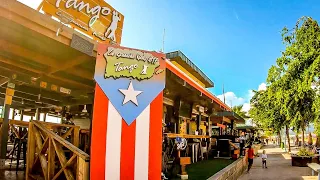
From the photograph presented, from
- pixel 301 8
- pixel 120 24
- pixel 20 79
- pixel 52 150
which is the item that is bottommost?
pixel 52 150

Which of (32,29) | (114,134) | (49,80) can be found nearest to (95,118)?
(114,134)

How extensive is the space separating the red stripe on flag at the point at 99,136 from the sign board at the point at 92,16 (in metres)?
1.66

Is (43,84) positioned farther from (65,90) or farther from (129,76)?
(129,76)

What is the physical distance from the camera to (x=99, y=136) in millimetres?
4281

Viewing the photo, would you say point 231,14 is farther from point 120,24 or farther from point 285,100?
point 120,24

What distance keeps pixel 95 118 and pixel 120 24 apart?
3.33 meters

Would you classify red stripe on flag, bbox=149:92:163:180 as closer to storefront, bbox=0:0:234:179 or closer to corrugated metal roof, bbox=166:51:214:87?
storefront, bbox=0:0:234:179

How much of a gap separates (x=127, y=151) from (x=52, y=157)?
4.75 ft

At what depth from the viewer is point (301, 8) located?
14.3 m

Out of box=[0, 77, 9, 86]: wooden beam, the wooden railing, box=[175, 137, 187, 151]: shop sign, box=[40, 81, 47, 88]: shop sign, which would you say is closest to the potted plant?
box=[175, 137, 187, 151]: shop sign

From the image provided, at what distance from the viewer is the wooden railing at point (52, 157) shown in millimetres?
4293

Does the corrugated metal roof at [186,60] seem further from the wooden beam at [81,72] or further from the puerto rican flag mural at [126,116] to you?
the puerto rican flag mural at [126,116]

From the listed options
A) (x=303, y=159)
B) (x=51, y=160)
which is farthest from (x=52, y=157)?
(x=303, y=159)

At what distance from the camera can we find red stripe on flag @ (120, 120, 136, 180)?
171 inches
